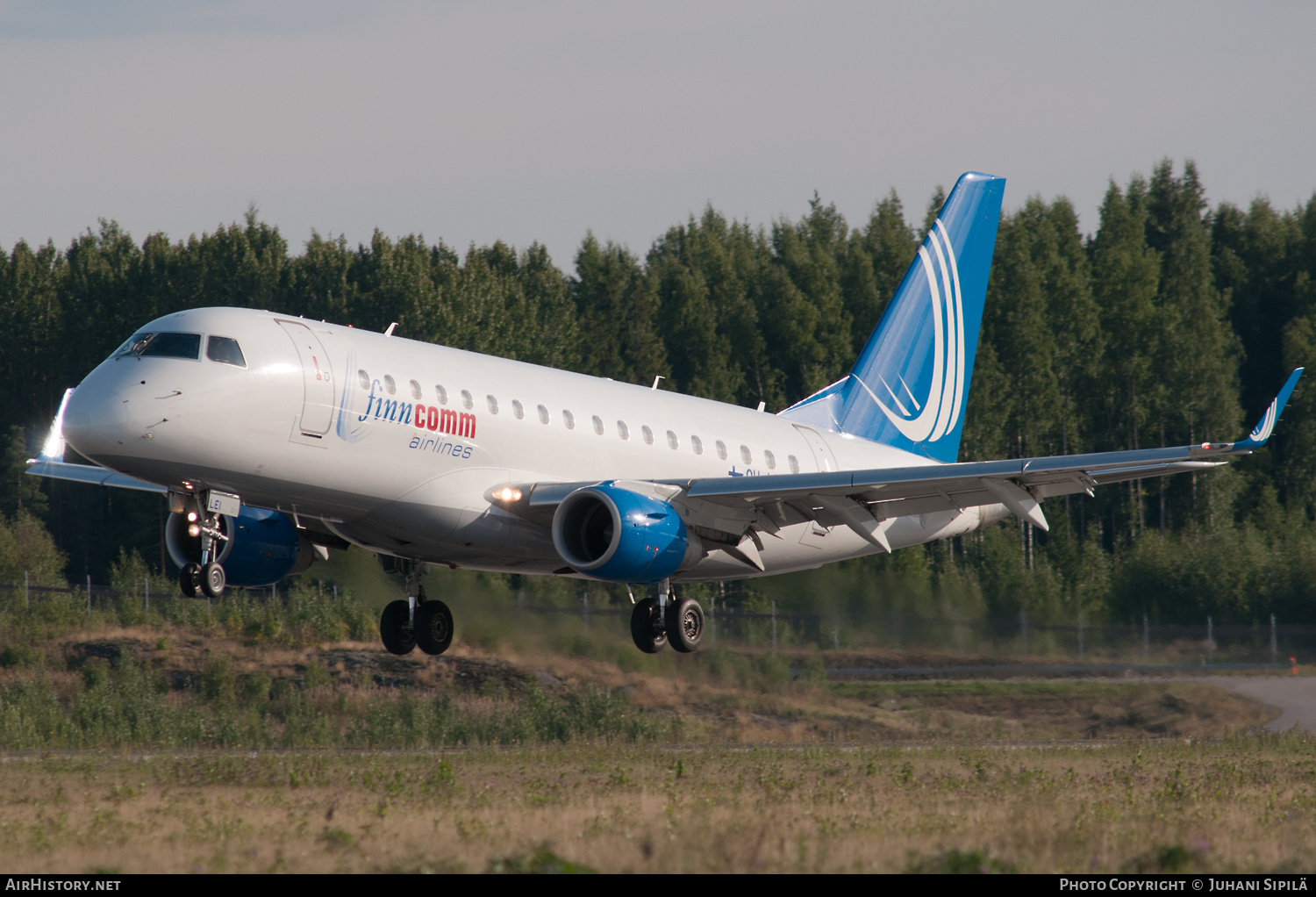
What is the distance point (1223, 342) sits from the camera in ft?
237

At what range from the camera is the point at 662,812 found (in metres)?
16.4

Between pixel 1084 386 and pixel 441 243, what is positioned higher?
pixel 441 243

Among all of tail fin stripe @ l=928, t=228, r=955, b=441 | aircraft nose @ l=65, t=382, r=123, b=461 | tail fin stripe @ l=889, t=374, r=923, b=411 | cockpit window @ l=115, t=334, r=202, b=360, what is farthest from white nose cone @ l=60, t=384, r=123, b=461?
tail fin stripe @ l=928, t=228, r=955, b=441

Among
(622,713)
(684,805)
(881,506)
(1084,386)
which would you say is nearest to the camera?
(684,805)

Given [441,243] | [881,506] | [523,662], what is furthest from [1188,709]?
[441,243]

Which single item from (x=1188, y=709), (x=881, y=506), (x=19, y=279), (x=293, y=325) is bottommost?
(x=1188, y=709)

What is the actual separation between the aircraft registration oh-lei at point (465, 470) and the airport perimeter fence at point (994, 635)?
6345 mm

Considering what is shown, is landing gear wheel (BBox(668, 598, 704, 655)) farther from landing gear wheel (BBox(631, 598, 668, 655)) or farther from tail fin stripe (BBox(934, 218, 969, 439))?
tail fin stripe (BBox(934, 218, 969, 439))

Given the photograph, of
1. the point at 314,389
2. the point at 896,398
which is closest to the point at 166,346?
the point at 314,389

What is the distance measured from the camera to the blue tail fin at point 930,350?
31.8 m

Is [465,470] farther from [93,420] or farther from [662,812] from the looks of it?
[662,812]

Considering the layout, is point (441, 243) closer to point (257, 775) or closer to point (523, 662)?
point (523, 662)

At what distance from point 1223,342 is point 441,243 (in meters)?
39.2

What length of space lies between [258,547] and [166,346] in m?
5.25
